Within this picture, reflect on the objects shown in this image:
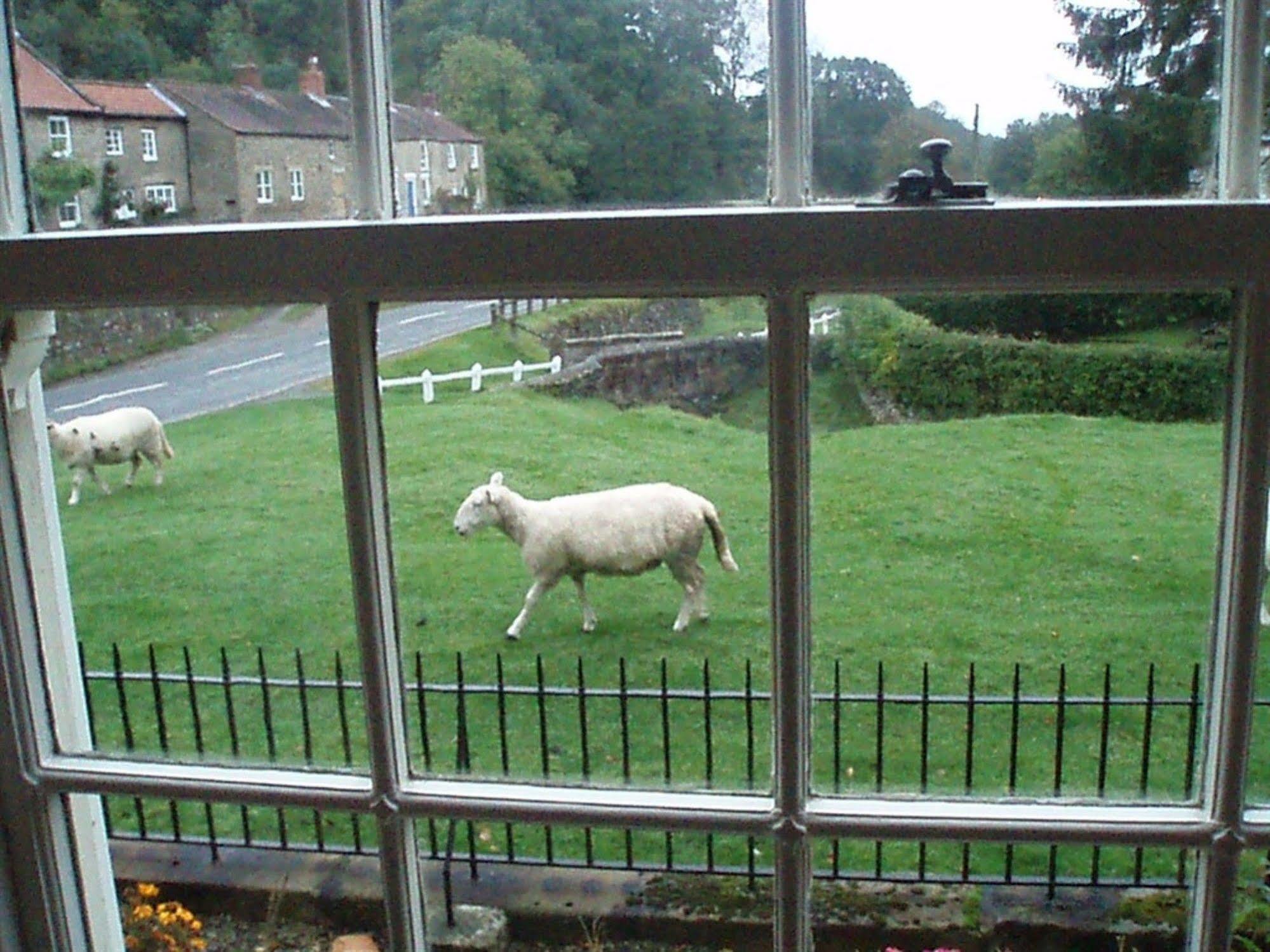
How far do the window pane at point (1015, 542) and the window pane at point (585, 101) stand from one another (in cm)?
18

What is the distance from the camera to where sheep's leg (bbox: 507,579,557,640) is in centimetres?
104

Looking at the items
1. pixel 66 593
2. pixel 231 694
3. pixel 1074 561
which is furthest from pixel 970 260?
pixel 66 593

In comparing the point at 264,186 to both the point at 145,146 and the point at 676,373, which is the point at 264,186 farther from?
the point at 676,373

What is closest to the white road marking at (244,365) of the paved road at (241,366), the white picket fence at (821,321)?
the paved road at (241,366)

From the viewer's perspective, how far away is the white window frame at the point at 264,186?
99 centimetres

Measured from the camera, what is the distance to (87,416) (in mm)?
1103

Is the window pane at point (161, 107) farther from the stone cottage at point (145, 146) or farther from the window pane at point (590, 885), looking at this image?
the window pane at point (590, 885)

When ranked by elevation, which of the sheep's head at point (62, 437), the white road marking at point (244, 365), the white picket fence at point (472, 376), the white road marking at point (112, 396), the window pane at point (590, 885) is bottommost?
the window pane at point (590, 885)

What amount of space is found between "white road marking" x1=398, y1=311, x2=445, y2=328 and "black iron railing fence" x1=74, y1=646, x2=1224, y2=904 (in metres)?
0.30

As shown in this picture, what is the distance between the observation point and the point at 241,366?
1041mm

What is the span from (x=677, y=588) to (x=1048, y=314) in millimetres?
376

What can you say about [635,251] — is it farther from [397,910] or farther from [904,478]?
[397,910]

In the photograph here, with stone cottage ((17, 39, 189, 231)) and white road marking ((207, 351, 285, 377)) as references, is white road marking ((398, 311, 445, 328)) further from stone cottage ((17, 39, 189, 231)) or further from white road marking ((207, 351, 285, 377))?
stone cottage ((17, 39, 189, 231))

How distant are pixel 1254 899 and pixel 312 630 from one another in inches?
32.8
